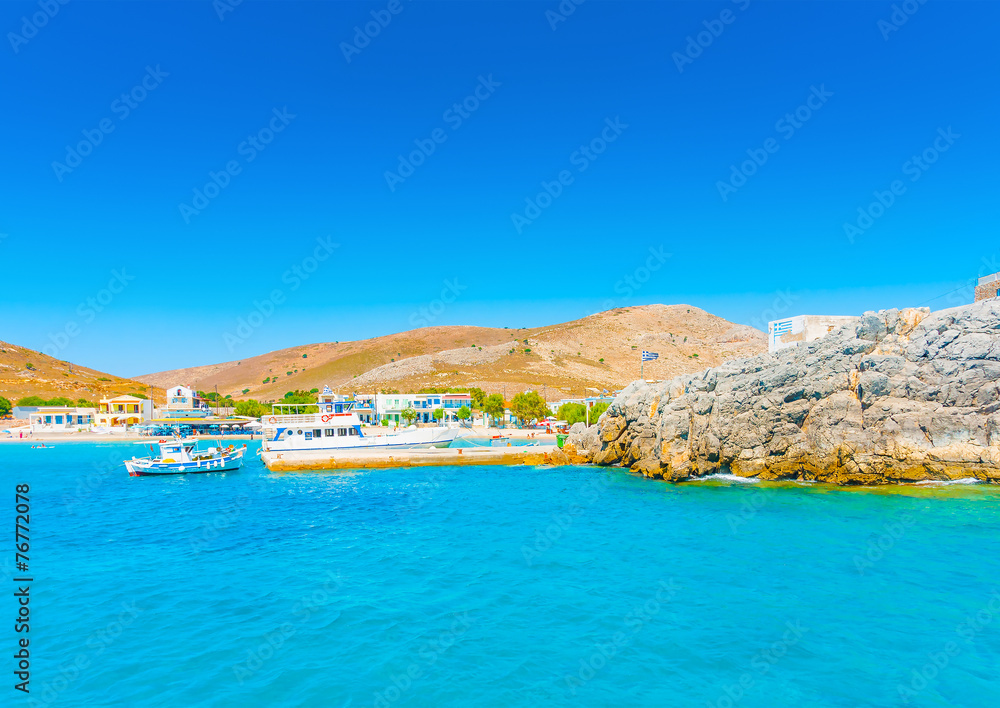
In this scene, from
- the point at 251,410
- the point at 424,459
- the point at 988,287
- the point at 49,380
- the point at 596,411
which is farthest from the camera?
the point at 49,380

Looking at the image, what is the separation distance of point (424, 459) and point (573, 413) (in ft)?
102

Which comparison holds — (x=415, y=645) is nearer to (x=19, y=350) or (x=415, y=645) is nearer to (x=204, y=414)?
(x=204, y=414)

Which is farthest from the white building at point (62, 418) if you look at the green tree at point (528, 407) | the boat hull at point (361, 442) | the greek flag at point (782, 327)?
the greek flag at point (782, 327)

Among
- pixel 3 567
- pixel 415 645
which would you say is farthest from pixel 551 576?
pixel 3 567

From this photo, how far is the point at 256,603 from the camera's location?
52.3 feet

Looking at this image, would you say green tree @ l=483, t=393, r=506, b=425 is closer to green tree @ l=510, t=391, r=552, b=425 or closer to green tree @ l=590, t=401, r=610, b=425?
green tree @ l=510, t=391, r=552, b=425

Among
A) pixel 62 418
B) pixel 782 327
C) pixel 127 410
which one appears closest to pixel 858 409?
pixel 782 327

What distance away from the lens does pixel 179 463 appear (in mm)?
47844

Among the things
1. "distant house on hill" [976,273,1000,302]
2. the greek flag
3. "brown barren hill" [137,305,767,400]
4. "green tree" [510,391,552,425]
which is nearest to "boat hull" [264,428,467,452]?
"green tree" [510,391,552,425]

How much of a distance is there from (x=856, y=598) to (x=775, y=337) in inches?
1276

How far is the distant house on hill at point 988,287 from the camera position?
37.7 metres

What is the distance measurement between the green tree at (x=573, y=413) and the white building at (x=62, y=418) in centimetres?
8264

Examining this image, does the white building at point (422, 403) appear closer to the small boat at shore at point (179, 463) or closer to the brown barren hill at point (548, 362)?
the brown barren hill at point (548, 362)

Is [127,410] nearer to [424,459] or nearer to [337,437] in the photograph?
[337,437]
